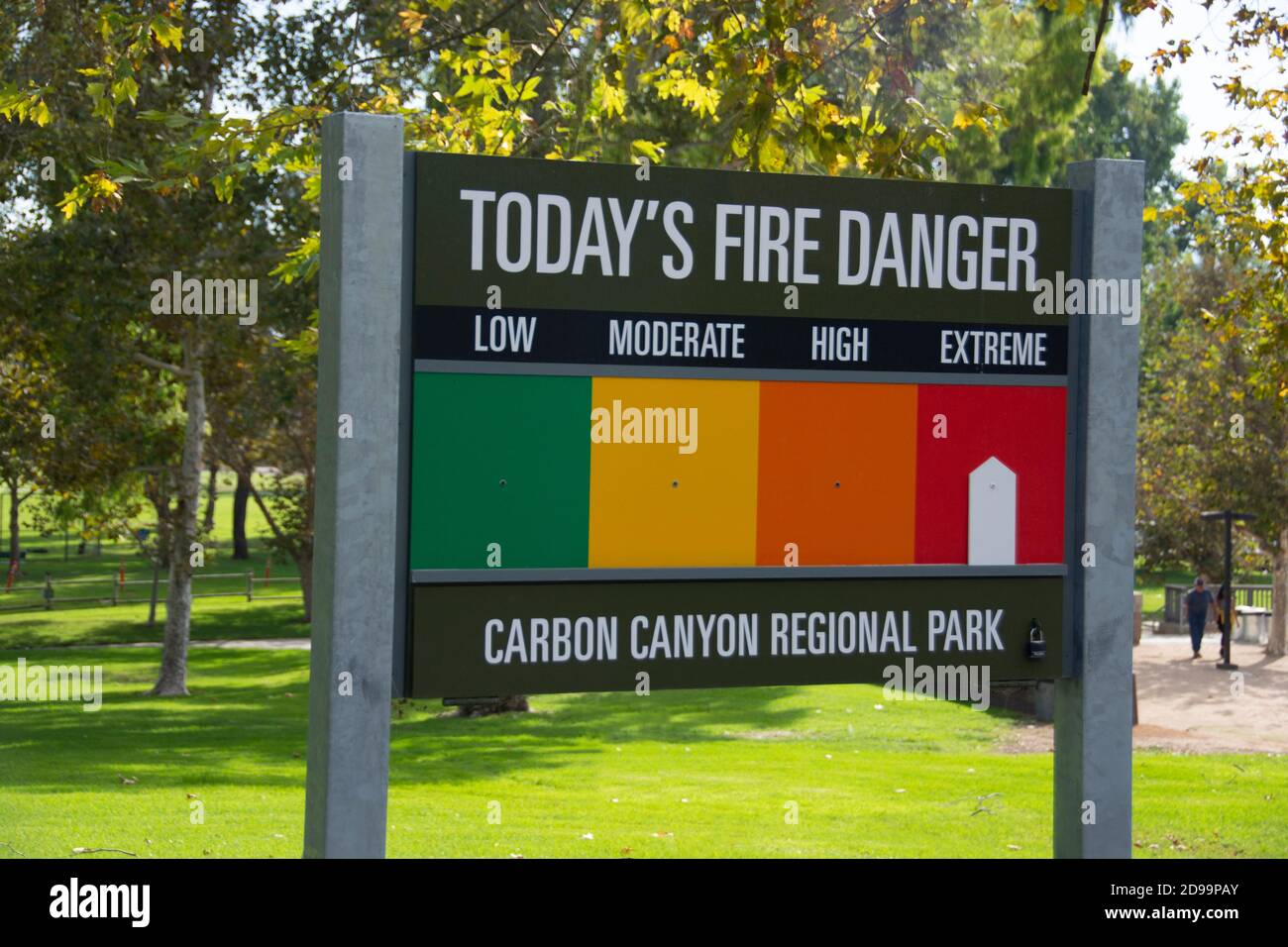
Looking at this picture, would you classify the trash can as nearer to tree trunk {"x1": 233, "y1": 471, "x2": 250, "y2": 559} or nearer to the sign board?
the sign board

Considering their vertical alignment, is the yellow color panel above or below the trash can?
above

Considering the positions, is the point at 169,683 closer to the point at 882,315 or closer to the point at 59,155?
the point at 59,155

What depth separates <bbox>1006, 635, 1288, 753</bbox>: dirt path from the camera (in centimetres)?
1739

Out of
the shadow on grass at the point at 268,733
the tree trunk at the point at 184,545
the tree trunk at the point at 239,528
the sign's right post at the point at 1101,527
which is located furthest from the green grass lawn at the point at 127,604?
the sign's right post at the point at 1101,527

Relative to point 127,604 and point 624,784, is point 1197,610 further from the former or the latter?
point 127,604

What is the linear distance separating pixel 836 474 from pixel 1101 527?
37.2 inches

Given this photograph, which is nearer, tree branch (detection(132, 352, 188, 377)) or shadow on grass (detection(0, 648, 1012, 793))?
shadow on grass (detection(0, 648, 1012, 793))

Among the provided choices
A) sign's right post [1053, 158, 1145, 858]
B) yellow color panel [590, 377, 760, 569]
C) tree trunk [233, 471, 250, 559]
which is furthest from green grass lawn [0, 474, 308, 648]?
sign's right post [1053, 158, 1145, 858]

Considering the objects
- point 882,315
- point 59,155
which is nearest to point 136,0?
point 59,155

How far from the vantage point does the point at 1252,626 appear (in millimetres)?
33625

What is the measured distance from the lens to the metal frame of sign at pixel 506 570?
14.6 ft

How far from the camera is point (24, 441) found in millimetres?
22594

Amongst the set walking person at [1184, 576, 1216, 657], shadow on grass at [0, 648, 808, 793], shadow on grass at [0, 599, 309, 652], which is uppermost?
walking person at [1184, 576, 1216, 657]

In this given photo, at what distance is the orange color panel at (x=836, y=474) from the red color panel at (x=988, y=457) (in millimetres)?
60
